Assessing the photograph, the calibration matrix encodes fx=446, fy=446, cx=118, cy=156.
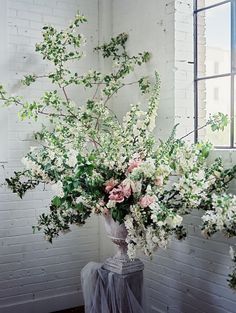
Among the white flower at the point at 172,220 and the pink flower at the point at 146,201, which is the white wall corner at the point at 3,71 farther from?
the white flower at the point at 172,220

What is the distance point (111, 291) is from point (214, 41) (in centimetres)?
174

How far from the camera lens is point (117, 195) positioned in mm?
2256

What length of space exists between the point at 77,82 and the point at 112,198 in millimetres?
1314

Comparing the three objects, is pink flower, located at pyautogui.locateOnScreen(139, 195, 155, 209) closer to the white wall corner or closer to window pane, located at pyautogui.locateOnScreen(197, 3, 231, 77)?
window pane, located at pyautogui.locateOnScreen(197, 3, 231, 77)

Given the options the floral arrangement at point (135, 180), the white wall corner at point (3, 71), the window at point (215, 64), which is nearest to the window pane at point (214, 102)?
the window at point (215, 64)

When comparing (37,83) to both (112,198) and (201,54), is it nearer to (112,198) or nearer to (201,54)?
(201,54)

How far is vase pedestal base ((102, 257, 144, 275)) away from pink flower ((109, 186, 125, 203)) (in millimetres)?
542


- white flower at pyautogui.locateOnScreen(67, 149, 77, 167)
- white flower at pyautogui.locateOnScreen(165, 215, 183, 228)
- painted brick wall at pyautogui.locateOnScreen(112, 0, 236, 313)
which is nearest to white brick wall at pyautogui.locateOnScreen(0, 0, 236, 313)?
painted brick wall at pyautogui.locateOnScreen(112, 0, 236, 313)

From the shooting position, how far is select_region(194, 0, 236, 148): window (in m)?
2.82

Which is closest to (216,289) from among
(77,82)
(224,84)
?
(224,84)

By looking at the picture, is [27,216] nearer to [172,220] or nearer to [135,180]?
[135,180]

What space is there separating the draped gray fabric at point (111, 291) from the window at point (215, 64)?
1043 mm

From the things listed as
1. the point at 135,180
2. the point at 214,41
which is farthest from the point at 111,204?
the point at 214,41

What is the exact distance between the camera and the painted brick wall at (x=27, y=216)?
3295 mm
